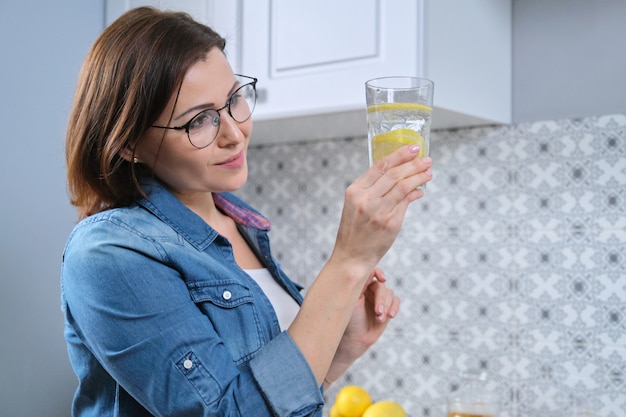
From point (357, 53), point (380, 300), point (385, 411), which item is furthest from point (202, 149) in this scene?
point (385, 411)

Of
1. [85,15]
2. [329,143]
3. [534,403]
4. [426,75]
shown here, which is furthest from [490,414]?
[85,15]

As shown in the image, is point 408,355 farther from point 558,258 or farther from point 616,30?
point 616,30

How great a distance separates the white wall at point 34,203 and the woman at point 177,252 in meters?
0.79

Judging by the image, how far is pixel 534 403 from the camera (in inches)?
61.4

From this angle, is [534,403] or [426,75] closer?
[426,75]

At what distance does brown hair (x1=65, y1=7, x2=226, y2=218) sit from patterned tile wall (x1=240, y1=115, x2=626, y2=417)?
90cm

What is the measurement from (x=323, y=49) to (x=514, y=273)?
0.67 m

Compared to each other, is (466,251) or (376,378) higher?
(466,251)

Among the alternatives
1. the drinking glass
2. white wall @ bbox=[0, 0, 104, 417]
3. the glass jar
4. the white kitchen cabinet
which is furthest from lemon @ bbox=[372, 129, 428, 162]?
white wall @ bbox=[0, 0, 104, 417]

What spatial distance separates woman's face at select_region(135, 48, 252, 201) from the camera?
0.91 m

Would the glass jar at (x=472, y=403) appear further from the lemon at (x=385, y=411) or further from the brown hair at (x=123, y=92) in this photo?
the brown hair at (x=123, y=92)

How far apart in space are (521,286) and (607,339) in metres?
0.21

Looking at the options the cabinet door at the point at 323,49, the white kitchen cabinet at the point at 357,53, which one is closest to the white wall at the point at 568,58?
the white kitchen cabinet at the point at 357,53

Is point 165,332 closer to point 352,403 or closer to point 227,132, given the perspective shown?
point 227,132
